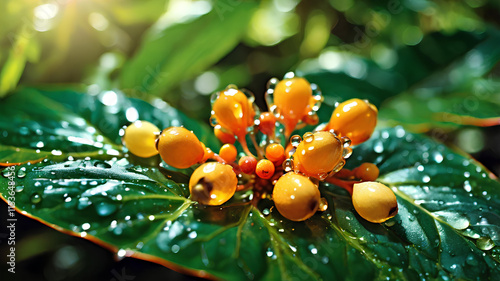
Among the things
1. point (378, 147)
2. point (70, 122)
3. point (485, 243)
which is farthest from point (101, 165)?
point (485, 243)

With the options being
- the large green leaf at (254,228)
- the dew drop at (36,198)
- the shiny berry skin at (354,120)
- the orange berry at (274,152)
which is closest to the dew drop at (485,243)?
the large green leaf at (254,228)

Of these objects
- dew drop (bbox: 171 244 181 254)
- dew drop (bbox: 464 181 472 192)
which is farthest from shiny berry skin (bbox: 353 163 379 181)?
dew drop (bbox: 171 244 181 254)

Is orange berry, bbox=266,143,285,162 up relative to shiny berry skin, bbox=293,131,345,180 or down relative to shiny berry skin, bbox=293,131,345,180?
down

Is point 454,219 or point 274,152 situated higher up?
point 274,152

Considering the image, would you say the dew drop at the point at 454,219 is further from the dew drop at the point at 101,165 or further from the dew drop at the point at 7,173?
the dew drop at the point at 7,173

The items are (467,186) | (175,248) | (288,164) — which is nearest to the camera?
(175,248)

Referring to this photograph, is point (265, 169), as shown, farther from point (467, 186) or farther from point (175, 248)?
point (467, 186)

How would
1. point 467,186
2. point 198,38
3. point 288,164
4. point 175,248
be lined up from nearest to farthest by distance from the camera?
point 175,248, point 288,164, point 467,186, point 198,38

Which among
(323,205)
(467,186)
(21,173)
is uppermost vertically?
(21,173)

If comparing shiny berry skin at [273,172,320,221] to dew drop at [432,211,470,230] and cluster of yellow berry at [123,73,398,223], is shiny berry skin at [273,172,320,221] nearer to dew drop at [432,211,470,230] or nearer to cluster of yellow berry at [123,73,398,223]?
cluster of yellow berry at [123,73,398,223]
